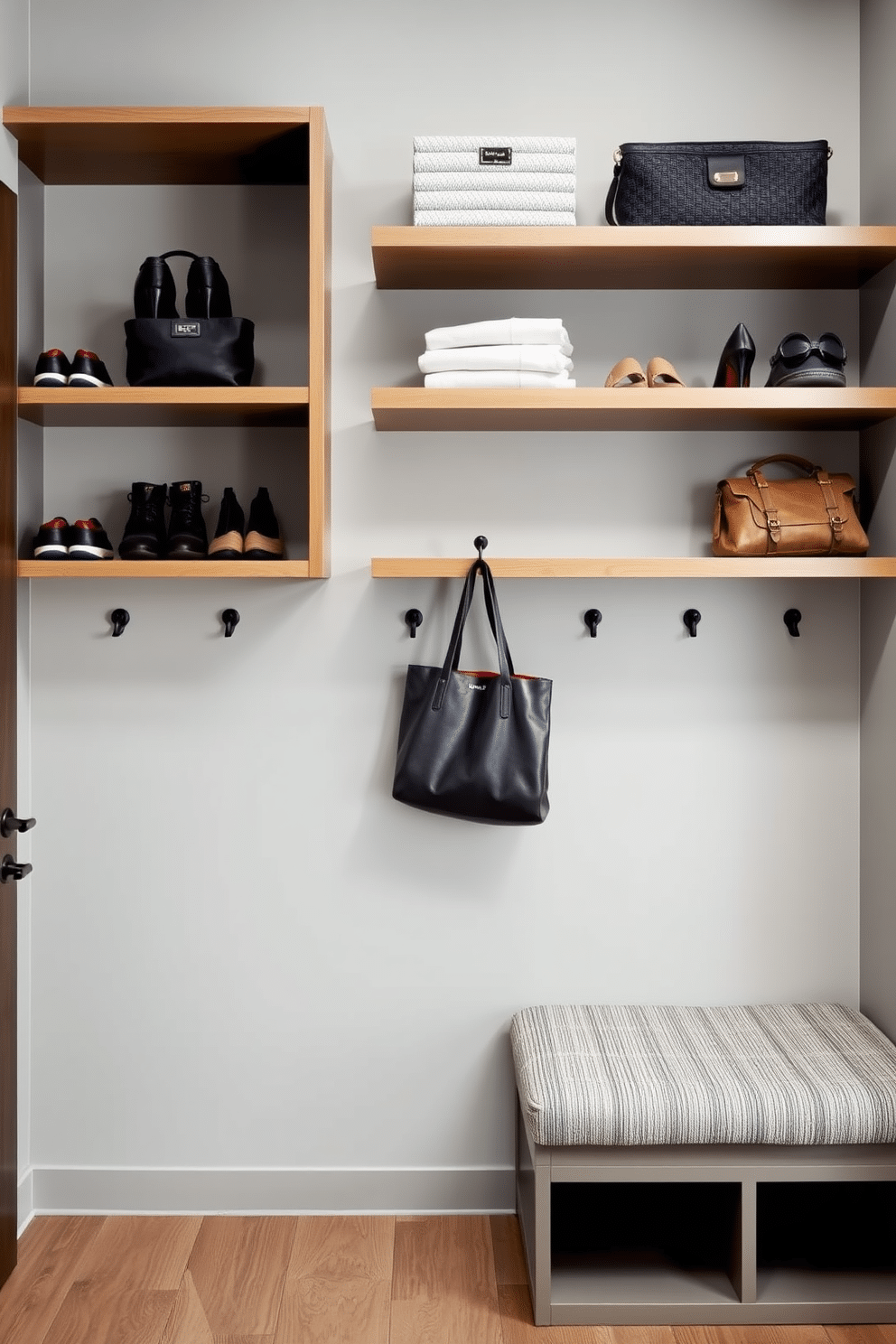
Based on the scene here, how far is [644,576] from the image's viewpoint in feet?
7.07

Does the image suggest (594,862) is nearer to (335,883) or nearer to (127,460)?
(335,883)

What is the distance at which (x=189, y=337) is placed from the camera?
2.14 metres

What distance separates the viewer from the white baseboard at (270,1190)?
2.39 meters

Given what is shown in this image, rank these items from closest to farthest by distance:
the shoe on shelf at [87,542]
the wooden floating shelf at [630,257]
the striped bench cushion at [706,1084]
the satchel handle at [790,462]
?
the striped bench cushion at [706,1084]
the wooden floating shelf at [630,257]
the shoe on shelf at [87,542]
the satchel handle at [790,462]

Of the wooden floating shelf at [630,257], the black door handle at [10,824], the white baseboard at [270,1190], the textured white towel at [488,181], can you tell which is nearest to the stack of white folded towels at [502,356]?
the wooden floating shelf at [630,257]

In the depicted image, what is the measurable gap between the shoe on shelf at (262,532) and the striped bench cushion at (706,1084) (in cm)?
115

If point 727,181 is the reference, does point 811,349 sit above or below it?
below

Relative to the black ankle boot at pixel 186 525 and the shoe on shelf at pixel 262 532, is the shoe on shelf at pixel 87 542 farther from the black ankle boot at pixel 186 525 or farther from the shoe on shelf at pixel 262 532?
the shoe on shelf at pixel 262 532

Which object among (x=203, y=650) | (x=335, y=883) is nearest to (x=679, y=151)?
(x=203, y=650)

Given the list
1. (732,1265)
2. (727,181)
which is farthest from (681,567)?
(732,1265)

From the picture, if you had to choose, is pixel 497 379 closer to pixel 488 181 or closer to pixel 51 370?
pixel 488 181

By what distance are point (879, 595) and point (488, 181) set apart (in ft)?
3.89

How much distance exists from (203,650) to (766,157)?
1559 millimetres

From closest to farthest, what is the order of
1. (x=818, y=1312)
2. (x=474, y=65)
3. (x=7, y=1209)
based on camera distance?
(x=818, y=1312)
(x=7, y=1209)
(x=474, y=65)
